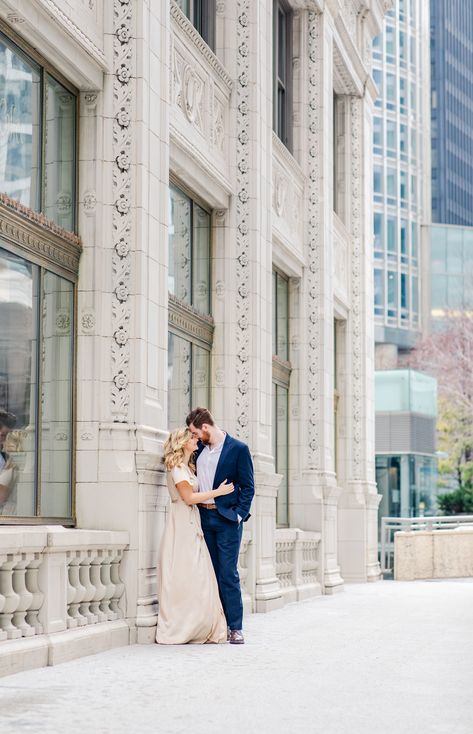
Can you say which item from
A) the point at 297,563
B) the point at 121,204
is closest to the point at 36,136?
the point at 121,204

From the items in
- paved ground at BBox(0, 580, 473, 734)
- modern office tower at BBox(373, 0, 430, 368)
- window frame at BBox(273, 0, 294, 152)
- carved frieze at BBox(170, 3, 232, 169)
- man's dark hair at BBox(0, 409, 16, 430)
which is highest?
modern office tower at BBox(373, 0, 430, 368)

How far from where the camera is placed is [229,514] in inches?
494

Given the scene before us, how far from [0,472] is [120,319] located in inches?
87.3

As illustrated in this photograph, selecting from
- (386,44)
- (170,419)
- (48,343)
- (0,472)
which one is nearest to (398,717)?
(0,472)

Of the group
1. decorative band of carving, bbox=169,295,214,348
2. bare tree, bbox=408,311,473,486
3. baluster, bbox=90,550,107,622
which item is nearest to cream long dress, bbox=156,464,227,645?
baluster, bbox=90,550,107,622

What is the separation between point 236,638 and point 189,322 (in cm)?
525

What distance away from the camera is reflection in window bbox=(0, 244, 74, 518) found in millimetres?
11359

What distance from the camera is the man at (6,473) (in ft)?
36.7

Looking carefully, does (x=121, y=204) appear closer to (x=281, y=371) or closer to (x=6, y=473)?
(x=6, y=473)

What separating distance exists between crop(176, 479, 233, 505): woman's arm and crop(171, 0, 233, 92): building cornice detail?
19.4 ft

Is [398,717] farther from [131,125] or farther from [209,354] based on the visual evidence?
[209,354]

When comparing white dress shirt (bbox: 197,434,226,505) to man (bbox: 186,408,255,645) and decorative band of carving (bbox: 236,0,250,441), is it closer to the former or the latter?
man (bbox: 186,408,255,645)

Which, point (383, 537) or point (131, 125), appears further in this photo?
point (383, 537)

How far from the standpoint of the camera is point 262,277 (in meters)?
18.3
